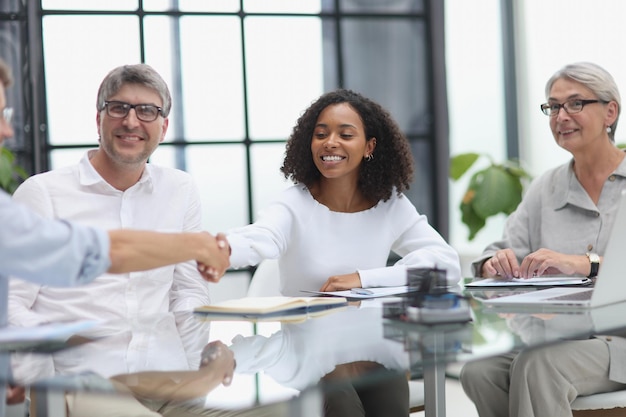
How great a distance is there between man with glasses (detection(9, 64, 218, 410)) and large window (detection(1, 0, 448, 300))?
1.73 m

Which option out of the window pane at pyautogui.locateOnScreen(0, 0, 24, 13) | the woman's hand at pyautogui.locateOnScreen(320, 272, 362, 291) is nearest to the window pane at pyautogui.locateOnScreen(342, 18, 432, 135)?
the window pane at pyautogui.locateOnScreen(0, 0, 24, 13)

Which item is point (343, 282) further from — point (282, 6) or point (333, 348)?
point (282, 6)

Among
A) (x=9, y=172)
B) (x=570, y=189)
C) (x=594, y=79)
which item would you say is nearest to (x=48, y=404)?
(x=570, y=189)

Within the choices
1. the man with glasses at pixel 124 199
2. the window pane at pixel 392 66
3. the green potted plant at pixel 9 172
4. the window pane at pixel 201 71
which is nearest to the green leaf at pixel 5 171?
the green potted plant at pixel 9 172

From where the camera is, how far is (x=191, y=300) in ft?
8.34

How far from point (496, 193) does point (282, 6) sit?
1599 mm

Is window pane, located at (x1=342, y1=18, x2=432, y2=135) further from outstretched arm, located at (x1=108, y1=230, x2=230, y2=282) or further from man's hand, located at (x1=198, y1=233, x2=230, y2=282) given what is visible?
outstretched arm, located at (x1=108, y1=230, x2=230, y2=282)

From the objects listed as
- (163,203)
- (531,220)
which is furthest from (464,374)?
(163,203)

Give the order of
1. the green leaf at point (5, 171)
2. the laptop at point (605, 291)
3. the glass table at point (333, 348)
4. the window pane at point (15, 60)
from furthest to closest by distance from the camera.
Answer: the window pane at point (15, 60) → the green leaf at point (5, 171) → the laptop at point (605, 291) → the glass table at point (333, 348)

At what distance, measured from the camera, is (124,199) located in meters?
2.56

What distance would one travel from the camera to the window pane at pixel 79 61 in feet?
14.0

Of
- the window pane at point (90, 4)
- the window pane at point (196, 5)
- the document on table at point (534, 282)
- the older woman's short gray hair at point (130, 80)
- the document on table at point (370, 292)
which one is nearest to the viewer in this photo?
the document on table at point (370, 292)

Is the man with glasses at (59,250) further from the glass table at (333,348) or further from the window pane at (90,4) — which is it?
the window pane at (90,4)

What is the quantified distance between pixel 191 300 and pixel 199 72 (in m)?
2.24
